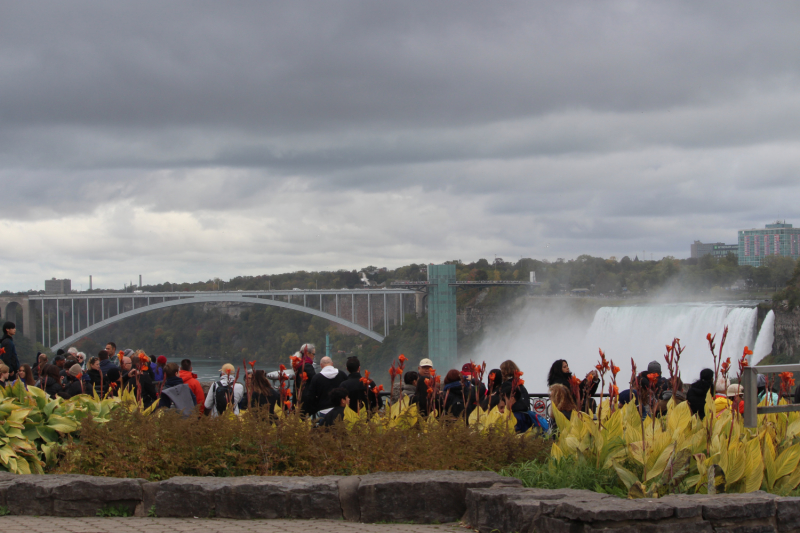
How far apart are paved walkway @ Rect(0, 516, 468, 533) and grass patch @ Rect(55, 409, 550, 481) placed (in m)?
0.56

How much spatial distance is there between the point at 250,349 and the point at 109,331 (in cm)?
1399

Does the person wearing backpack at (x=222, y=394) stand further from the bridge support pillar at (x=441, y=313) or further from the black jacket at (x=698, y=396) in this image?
the bridge support pillar at (x=441, y=313)

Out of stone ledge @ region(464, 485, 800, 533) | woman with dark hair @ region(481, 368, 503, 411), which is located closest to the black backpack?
woman with dark hair @ region(481, 368, 503, 411)

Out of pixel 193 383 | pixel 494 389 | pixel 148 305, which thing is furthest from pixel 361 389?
pixel 148 305

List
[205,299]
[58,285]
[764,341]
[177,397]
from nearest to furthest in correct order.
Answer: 1. [177,397]
2. [764,341]
3. [205,299]
4. [58,285]

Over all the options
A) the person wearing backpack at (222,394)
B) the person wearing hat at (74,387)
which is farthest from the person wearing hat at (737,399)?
the person wearing hat at (74,387)

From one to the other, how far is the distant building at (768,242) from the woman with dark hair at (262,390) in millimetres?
89766

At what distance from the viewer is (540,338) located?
76.1 metres

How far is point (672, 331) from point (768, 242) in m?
62.7

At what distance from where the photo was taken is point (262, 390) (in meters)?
6.68

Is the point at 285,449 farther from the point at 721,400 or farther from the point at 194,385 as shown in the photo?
the point at 721,400

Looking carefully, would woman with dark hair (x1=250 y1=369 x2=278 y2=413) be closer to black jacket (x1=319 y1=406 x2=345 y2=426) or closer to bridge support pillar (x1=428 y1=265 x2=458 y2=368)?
black jacket (x1=319 y1=406 x2=345 y2=426)

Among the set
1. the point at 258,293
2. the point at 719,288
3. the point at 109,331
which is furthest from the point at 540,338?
the point at 109,331

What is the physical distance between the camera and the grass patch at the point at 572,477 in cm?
463
